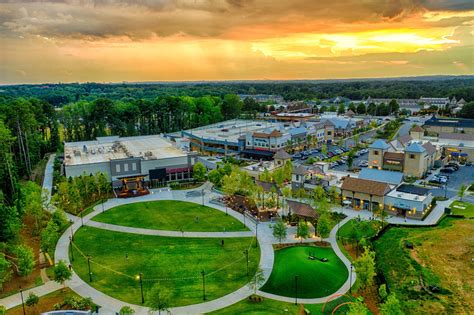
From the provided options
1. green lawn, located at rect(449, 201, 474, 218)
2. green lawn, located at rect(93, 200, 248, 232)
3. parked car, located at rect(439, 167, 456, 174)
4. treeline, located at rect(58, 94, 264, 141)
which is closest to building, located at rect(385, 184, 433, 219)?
green lawn, located at rect(449, 201, 474, 218)

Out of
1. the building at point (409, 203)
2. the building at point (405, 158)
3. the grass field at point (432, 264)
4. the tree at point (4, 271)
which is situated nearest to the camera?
the grass field at point (432, 264)

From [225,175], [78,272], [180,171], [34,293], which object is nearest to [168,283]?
[78,272]

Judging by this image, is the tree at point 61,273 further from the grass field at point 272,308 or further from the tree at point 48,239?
the grass field at point 272,308

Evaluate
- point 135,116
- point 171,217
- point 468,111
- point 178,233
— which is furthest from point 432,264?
point 468,111

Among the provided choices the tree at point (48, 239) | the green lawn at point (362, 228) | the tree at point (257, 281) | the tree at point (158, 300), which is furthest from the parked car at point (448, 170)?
the tree at point (48, 239)

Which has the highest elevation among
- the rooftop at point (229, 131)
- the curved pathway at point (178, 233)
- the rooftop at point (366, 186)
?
the rooftop at point (229, 131)

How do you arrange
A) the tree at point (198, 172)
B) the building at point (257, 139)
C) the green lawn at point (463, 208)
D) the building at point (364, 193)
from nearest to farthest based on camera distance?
the green lawn at point (463, 208), the building at point (364, 193), the tree at point (198, 172), the building at point (257, 139)

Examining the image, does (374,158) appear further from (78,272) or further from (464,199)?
(78,272)
